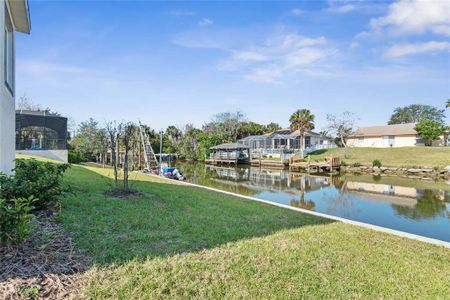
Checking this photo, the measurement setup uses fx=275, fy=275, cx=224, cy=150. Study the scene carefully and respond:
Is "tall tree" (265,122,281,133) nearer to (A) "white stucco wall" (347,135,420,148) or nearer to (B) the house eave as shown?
(A) "white stucco wall" (347,135,420,148)

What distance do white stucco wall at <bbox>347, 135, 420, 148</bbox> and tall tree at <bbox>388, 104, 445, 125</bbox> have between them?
24.7 meters

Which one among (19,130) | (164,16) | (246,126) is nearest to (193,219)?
(164,16)

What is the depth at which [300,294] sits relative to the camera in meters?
2.81

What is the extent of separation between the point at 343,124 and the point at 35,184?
41458mm

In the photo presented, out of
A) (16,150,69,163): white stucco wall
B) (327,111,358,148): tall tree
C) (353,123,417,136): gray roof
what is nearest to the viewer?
(16,150,69,163): white stucco wall

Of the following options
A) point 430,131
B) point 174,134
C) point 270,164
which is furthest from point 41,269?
point 174,134

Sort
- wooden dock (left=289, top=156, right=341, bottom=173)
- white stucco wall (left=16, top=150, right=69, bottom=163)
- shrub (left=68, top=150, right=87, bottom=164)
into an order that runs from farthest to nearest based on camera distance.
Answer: wooden dock (left=289, top=156, right=341, bottom=173) → shrub (left=68, top=150, right=87, bottom=164) → white stucco wall (left=16, top=150, right=69, bottom=163)

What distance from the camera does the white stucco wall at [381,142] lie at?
136 ft

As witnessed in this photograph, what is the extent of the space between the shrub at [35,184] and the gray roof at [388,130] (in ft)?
148

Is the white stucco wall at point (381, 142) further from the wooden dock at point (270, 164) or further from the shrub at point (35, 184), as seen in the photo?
the shrub at point (35, 184)

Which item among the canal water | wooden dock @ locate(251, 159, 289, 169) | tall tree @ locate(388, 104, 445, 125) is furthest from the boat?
tall tree @ locate(388, 104, 445, 125)

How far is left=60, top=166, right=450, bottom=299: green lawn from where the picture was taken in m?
2.79

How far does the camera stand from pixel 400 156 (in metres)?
33.2

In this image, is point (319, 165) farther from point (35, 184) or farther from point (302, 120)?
point (35, 184)
